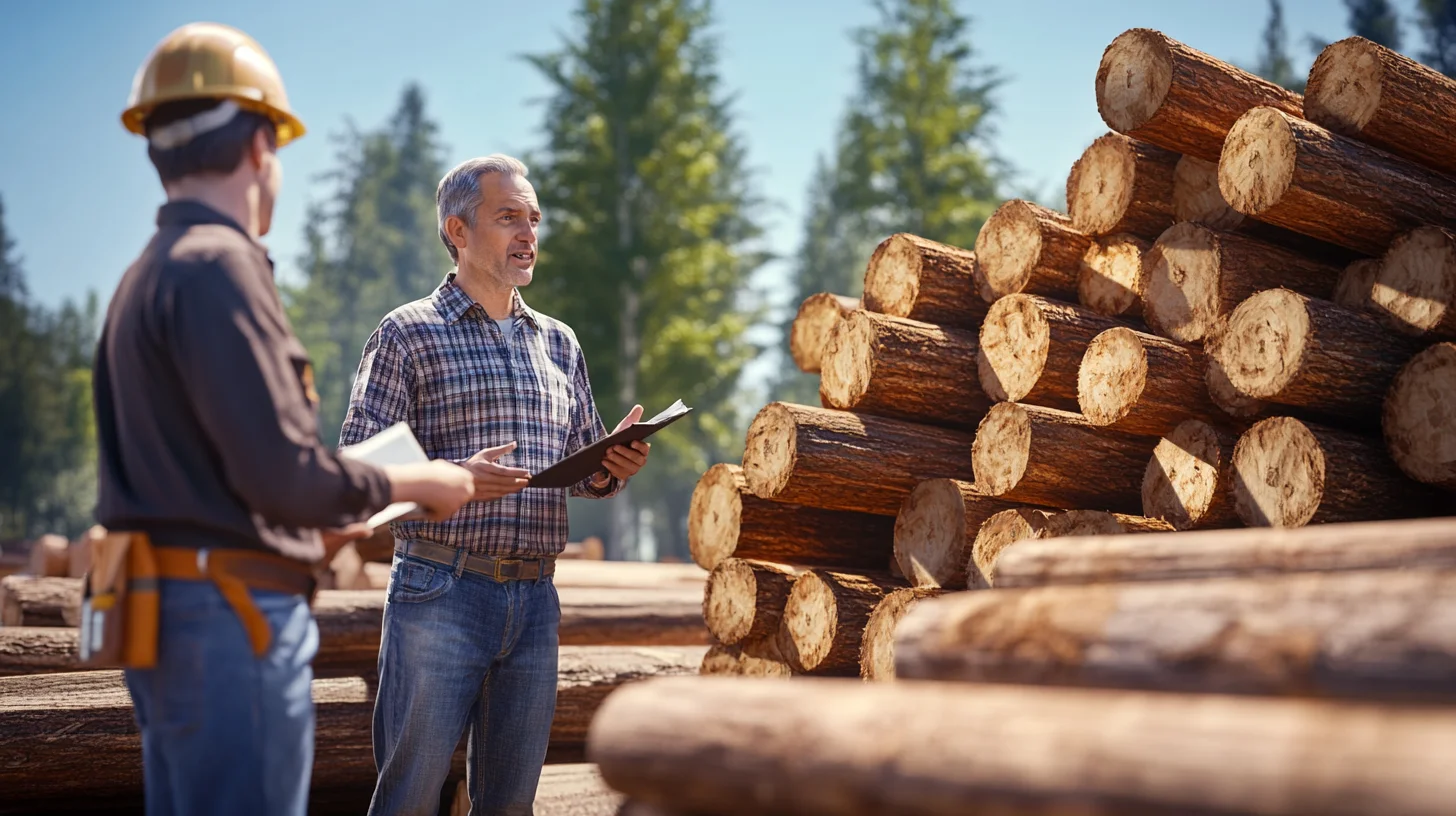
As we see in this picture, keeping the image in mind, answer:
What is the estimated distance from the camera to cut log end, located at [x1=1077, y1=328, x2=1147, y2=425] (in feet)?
13.5

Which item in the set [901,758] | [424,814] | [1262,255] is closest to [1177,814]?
[901,758]

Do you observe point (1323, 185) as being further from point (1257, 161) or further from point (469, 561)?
point (469, 561)

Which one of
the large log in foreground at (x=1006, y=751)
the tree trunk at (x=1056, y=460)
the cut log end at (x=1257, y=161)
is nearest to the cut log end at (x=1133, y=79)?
the cut log end at (x=1257, y=161)

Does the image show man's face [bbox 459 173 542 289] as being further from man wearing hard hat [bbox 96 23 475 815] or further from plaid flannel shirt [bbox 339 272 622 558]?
man wearing hard hat [bbox 96 23 475 815]

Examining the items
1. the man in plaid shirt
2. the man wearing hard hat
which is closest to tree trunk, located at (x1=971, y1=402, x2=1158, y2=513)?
the man in plaid shirt

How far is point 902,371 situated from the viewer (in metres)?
4.73

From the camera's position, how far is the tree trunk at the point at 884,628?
4352mm

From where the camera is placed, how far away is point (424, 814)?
3568mm

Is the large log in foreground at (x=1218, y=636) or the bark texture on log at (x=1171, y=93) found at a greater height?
the bark texture on log at (x=1171, y=93)

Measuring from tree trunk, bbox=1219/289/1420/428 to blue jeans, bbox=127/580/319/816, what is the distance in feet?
10.4

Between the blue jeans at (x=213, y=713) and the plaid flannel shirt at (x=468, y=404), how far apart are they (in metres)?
1.42

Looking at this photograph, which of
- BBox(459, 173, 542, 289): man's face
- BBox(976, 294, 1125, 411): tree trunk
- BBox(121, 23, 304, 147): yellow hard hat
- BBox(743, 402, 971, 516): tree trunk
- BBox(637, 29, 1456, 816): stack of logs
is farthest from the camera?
BBox(743, 402, 971, 516): tree trunk

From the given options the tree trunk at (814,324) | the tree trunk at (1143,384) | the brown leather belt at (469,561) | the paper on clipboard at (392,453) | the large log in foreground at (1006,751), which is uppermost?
the tree trunk at (814,324)

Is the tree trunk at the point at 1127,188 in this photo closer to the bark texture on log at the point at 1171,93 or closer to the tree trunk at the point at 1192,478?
the bark texture on log at the point at 1171,93
